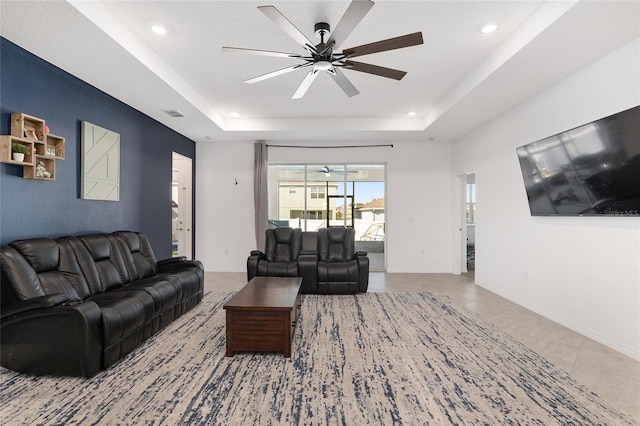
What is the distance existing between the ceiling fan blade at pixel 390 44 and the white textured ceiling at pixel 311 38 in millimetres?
502

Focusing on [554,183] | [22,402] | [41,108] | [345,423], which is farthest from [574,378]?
[41,108]

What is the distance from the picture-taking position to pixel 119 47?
2.88 m

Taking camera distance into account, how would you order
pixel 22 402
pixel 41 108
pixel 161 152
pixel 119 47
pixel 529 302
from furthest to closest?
pixel 161 152
pixel 529 302
pixel 41 108
pixel 119 47
pixel 22 402

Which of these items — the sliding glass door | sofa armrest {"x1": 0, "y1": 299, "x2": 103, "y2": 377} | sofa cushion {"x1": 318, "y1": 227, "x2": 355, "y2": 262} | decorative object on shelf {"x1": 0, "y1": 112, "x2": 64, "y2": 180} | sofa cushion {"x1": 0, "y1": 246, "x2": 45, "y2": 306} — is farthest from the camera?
the sliding glass door

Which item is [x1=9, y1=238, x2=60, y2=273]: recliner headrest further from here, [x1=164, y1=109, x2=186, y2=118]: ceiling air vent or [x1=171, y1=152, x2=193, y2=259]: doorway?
[x1=171, y1=152, x2=193, y2=259]: doorway

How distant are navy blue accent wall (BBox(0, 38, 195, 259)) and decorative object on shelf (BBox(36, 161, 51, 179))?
132 mm

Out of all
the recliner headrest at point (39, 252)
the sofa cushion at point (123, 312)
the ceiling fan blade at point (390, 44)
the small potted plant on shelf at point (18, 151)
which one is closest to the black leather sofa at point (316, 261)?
the sofa cushion at point (123, 312)

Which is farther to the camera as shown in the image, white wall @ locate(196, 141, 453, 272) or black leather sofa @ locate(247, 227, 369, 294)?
white wall @ locate(196, 141, 453, 272)

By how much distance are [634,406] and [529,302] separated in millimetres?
2252

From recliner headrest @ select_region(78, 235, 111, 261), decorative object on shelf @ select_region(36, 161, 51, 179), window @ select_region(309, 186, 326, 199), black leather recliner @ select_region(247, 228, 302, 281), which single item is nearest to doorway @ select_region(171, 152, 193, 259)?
black leather recliner @ select_region(247, 228, 302, 281)

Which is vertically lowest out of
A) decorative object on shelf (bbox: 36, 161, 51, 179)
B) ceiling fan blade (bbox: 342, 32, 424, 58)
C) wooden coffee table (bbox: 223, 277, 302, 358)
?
wooden coffee table (bbox: 223, 277, 302, 358)

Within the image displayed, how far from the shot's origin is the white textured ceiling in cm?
256

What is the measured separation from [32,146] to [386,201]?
5684mm

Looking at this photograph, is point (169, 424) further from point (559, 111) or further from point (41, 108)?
point (559, 111)
